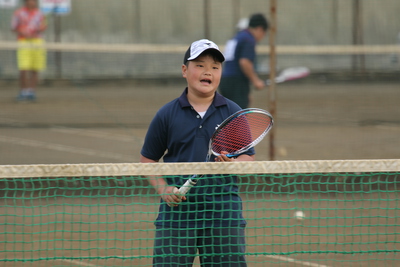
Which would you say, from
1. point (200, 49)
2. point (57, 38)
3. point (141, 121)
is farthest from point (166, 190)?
point (57, 38)

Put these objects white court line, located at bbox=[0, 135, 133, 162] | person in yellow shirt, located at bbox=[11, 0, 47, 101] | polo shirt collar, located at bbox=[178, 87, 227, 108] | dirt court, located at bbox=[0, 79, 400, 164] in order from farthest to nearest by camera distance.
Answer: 1. person in yellow shirt, located at bbox=[11, 0, 47, 101]
2. dirt court, located at bbox=[0, 79, 400, 164]
3. white court line, located at bbox=[0, 135, 133, 162]
4. polo shirt collar, located at bbox=[178, 87, 227, 108]

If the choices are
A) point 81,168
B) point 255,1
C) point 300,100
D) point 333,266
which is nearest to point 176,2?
point 255,1

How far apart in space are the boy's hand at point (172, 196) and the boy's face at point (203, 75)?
0.55 m

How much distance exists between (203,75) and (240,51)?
19.1 ft

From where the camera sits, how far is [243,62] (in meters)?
9.85

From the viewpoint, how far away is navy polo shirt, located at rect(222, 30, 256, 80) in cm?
987

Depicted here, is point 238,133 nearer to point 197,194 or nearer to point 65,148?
point 197,194

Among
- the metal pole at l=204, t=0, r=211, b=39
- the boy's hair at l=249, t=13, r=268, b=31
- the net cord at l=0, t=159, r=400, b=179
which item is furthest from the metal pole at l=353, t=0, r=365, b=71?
the net cord at l=0, t=159, r=400, b=179

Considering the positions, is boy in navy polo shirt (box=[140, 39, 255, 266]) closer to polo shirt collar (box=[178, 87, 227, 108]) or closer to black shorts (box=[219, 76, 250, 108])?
polo shirt collar (box=[178, 87, 227, 108])

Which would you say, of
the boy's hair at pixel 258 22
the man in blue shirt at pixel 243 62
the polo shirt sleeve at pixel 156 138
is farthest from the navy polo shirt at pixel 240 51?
the polo shirt sleeve at pixel 156 138

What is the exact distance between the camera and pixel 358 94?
17.7 m

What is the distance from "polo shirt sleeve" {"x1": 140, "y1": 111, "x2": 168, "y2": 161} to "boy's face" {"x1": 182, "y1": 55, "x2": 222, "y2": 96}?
253 mm

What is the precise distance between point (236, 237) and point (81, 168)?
0.96m

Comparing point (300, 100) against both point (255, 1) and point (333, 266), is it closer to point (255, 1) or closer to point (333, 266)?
point (255, 1)
